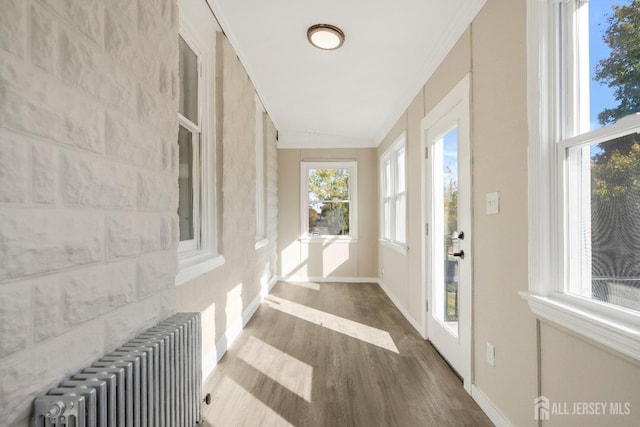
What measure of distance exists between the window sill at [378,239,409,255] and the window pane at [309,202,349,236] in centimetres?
80

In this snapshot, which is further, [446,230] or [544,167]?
[446,230]

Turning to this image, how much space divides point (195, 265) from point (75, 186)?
1110mm

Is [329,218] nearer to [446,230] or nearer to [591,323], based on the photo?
[446,230]

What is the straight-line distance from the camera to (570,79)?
4.20ft

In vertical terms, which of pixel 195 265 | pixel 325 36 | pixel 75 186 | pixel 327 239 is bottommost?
pixel 327 239

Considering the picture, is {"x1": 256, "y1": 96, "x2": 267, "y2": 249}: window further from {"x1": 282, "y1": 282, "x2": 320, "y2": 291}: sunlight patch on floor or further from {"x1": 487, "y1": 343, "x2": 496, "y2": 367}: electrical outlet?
{"x1": 487, "y1": 343, "x2": 496, "y2": 367}: electrical outlet

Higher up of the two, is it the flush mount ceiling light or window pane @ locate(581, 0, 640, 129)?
the flush mount ceiling light

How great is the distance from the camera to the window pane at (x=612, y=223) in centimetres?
104

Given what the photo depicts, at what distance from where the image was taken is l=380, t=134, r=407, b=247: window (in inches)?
162

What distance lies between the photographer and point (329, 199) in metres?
5.55

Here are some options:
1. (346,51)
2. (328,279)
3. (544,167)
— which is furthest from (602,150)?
(328,279)

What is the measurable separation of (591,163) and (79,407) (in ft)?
6.00

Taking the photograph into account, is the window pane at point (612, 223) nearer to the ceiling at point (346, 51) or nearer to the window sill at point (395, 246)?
the ceiling at point (346, 51)

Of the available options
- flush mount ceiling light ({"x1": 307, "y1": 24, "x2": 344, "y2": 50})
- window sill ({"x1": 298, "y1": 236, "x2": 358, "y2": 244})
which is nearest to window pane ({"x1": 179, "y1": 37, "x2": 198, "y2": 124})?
flush mount ceiling light ({"x1": 307, "y1": 24, "x2": 344, "y2": 50})
